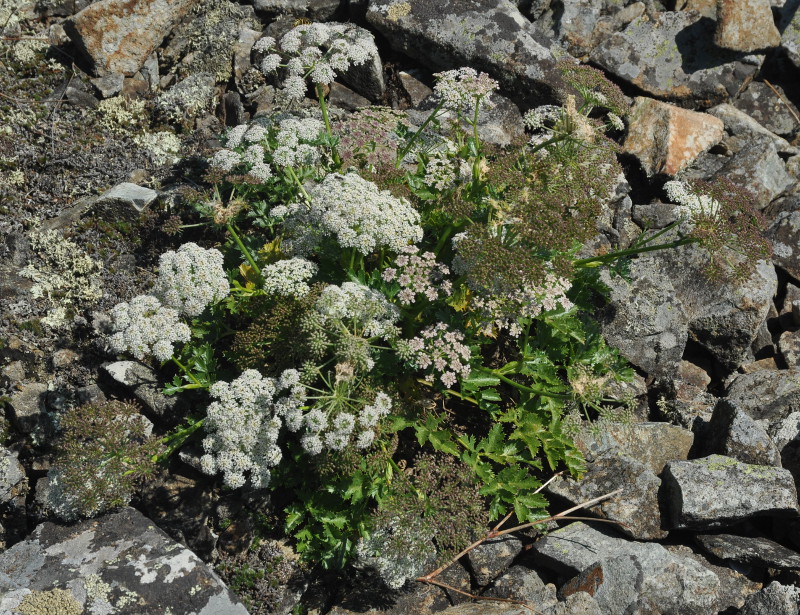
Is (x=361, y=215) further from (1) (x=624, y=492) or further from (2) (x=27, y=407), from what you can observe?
(2) (x=27, y=407)

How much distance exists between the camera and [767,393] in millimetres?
8656

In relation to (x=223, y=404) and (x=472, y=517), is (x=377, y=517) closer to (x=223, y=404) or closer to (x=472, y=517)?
(x=472, y=517)

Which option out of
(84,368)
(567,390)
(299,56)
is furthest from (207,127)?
(567,390)

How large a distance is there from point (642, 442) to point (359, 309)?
3.91 meters

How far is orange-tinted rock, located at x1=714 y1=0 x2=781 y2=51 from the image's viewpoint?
35.8 feet

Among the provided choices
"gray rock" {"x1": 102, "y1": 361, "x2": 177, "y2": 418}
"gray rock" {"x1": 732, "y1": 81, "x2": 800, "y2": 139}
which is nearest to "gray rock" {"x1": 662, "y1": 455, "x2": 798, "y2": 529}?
"gray rock" {"x1": 102, "y1": 361, "x2": 177, "y2": 418}

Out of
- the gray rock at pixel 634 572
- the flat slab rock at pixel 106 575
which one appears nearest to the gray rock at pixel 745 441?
the gray rock at pixel 634 572

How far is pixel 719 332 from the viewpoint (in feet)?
29.7

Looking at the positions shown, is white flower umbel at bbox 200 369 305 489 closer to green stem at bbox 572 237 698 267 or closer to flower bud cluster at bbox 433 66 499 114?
green stem at bbox 572 237 698 267

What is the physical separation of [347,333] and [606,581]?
11.5ft

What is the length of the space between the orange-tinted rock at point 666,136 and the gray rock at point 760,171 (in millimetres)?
501

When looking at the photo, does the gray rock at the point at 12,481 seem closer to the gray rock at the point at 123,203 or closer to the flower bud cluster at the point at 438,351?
the gray rock at the point at 123,203

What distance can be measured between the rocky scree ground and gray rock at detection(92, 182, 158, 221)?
0.04m

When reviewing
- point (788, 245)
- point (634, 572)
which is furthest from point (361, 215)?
point (788, 245)
